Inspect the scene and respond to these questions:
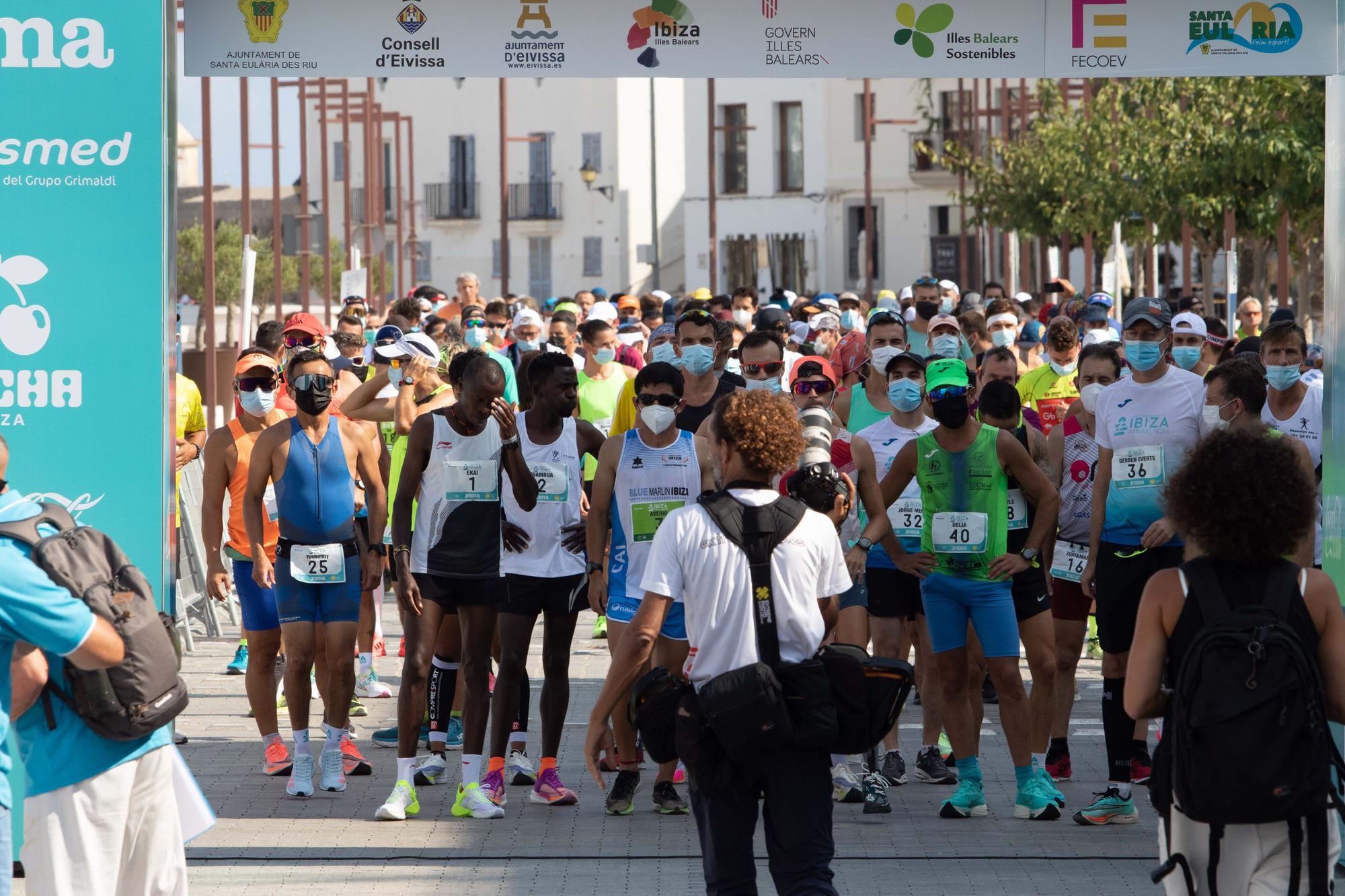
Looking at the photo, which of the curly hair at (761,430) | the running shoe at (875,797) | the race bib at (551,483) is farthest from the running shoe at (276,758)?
the curly hair at (761,430)

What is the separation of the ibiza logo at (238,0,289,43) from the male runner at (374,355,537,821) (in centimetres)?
161

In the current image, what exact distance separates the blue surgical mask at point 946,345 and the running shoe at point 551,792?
11.7 ft

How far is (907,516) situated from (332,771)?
2813 millimetres

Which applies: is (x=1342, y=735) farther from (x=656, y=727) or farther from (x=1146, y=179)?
(x=1146, y=179)

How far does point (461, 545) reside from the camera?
25.6ft

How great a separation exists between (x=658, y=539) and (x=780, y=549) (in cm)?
34

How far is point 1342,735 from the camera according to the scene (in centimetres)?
706

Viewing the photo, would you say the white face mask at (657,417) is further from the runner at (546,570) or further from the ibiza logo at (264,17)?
the ibiza logo at (264,17)

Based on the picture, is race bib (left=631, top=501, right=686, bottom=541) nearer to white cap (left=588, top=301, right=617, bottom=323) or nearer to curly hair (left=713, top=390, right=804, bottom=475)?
curly hair (left=713, top=390, right=804, bottom=475)

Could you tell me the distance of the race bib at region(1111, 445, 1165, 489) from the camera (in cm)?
783

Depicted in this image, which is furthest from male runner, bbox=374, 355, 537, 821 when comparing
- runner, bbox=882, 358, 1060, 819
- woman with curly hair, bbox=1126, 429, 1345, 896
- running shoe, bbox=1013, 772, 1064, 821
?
woman with curly hair, bbox=1126, 429, 1345, 896

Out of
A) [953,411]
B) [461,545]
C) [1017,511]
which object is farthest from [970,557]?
[461,545]

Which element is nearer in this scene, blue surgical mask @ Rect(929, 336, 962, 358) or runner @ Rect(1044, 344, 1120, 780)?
runner @ Rect(1044, 344, 1120, 780)

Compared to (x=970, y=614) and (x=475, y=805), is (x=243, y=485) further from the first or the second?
(x=970, y=614)
